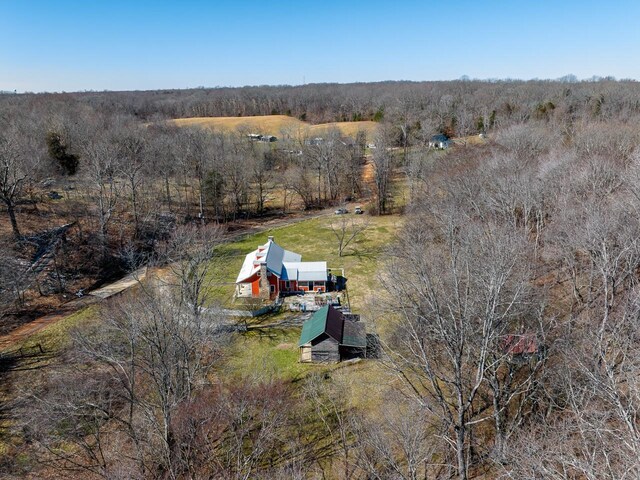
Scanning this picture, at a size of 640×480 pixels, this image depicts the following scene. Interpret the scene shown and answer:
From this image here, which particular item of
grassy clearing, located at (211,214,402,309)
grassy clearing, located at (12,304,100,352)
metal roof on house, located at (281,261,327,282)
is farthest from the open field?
grassy clearing, located at (12,304,100,352)

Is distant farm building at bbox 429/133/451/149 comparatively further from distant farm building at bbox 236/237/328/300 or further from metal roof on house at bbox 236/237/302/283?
distant farm building at bbox 236/237/328/300

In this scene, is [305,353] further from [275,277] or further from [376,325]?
[275,277]

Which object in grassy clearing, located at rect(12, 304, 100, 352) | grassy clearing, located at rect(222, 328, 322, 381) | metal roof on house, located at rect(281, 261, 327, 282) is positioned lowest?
grassy clearing, located at rect(222, 328, 322, 381)

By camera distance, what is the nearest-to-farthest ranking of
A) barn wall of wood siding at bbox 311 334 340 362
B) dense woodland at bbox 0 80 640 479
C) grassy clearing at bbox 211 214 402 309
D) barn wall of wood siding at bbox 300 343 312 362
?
1. dense woodland at bbox 0 80 640 479
2. barn wall of wood siding at bbox 311 334 340 362
3. barn wall of wood siding at bbox 300 343 312 362
4. grassy clearing at bbox 211 214 402 309

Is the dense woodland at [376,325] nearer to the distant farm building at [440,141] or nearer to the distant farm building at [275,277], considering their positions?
the distant farm building at [275,277]

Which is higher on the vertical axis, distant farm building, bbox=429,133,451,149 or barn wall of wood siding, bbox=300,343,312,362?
distant farm building, bbox=429,133,451,149

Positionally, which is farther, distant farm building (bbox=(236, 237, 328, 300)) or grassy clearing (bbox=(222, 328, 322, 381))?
distant farm building (bbox=(236, 237, 328, 300))

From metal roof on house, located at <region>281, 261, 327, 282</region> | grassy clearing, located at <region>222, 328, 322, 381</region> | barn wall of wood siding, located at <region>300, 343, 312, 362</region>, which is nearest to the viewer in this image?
grassy clearing, located at <region>222, 328, 322, 381</region>
